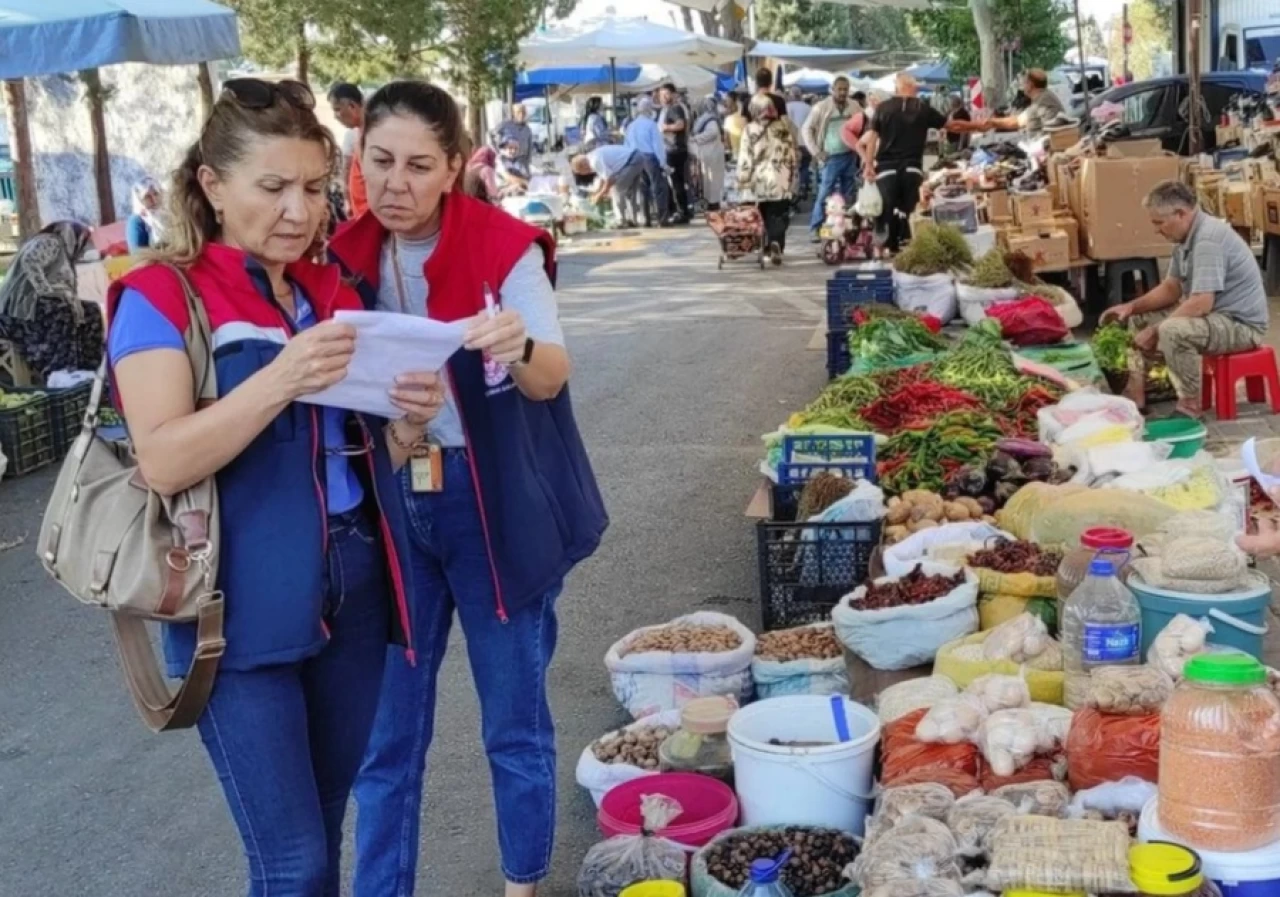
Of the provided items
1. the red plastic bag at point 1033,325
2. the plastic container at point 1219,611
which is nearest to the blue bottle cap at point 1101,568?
the plastic container at point 1219,611

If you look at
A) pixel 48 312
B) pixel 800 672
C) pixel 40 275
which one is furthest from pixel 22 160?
pixel 800 672

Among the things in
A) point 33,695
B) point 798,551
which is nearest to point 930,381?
point 798,551

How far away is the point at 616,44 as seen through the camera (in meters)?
25.0

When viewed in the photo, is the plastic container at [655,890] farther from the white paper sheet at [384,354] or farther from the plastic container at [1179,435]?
the plastic container at [1179,435]

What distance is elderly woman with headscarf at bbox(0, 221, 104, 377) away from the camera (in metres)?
10.3

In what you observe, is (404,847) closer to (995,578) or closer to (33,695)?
(995,578)

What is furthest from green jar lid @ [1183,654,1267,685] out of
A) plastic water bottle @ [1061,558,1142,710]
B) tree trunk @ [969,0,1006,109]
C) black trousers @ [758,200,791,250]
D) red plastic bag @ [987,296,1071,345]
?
tree trunk @ [969,0,1006,109]

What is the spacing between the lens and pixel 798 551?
559 centimetres

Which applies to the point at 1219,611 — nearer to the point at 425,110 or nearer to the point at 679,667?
the point at 679,667

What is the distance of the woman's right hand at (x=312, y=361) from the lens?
7.80 feet

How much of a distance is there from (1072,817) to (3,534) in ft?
21.0

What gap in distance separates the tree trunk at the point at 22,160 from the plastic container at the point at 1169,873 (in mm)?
14876

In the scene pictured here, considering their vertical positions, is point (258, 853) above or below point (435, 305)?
below

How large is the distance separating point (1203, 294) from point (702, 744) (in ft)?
18.2
